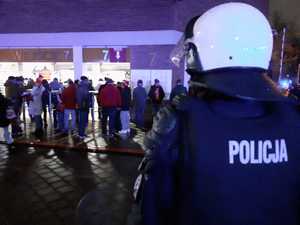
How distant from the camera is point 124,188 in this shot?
5273 millimetres

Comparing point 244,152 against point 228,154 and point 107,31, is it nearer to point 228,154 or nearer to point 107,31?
point 228,154

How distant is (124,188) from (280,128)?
14.5ft

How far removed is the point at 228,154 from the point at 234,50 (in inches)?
18.0

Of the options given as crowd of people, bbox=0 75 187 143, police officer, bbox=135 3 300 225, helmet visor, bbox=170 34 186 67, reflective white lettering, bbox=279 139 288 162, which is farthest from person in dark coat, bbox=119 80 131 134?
reflective white lettering, bbox=279 139 288 162

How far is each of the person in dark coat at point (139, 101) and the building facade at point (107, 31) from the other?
2884mm

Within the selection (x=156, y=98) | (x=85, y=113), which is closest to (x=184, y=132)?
(x=85, y=113)

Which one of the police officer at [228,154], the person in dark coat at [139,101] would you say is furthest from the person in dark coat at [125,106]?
the police officer at [228,154]

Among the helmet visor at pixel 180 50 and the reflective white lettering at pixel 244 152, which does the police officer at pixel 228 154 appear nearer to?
the reflective white lettering at pixel 244 152

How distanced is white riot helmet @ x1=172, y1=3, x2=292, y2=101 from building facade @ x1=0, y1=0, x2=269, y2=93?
477 inches

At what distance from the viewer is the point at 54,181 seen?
5570 mm

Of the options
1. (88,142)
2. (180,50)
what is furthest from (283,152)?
(88,142)

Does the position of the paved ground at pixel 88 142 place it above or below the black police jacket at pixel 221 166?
below

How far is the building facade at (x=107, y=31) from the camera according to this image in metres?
13.6

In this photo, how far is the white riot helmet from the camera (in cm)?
122
